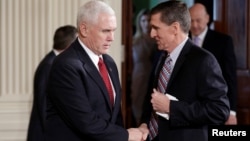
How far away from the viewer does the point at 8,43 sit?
14.0ft

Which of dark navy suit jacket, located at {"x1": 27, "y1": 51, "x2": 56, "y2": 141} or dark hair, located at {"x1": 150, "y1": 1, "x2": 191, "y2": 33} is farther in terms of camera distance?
dark navy suit jacket, located at {"x1": 27, "y1": 51, "x2": 56, "y2": 141}

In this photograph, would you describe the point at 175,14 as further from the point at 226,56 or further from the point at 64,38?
the point at 226,56

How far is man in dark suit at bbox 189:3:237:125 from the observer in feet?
14.3

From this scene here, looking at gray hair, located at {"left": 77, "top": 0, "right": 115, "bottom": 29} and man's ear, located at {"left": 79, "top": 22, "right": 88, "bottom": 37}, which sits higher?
gray hair, located at {"left": 77, "top": 0, "right": 115, "bottom": 29}

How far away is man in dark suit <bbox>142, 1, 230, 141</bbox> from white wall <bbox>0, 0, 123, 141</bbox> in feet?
5.30

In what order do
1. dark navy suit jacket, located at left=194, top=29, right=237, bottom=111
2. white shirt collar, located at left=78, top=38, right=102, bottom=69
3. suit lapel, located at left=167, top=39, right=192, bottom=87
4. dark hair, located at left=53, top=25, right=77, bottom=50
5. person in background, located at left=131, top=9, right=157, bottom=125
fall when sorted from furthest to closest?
person in background, located at left=131, top=9, right=157, bottom=125, dark navy suit jacket, located at left=194, top=29, right=237, bottom=111, dark hair, located at left=53, top=25, right=77, bottom=50, suit lapel, located at left=167, top=39, right=192, bottom=87, white shirt collar, located at left=78, top=38, right=102, bottom=69

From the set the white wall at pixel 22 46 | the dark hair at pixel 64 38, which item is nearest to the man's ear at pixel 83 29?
the dark hair at pixel 64 38

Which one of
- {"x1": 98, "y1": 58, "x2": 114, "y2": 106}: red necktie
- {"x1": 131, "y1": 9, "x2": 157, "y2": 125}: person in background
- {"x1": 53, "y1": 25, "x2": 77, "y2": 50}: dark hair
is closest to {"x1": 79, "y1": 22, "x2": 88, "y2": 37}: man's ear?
{"x1": 98, "y1": 58, "x2": 114, "y2": 106}: red necktie

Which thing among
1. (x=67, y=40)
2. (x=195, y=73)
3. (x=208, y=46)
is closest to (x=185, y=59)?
(x=195, y=73)

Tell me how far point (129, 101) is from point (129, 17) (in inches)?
72.8

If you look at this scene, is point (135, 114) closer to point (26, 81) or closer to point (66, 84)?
point (26, 81)

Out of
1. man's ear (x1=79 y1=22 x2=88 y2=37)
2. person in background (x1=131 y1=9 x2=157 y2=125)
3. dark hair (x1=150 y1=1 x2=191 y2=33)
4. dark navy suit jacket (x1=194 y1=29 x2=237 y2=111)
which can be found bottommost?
person in background (x1=131 y1=9 x2=157 y2=125)

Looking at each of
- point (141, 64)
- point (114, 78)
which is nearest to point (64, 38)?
point (114, 78)

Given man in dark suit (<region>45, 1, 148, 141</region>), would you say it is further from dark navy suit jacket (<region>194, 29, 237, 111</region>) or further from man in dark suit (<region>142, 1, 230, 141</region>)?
dark navy suit jacket (<region>194, 29, 237, 111</region>)
